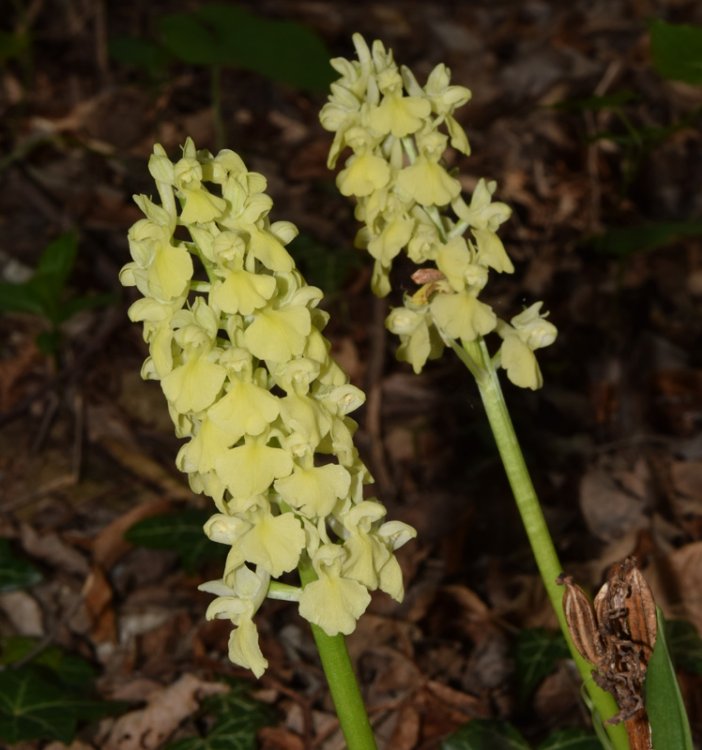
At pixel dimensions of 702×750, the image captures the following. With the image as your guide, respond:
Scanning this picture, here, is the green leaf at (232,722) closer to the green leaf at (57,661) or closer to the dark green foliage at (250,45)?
the green leaf at (57,661)

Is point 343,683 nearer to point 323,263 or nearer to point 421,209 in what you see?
point 421,209

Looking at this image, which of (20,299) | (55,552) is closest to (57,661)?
(55,552)

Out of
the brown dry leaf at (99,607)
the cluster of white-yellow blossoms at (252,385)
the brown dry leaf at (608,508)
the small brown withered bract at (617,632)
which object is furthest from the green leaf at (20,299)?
the small brown withered bract at (617,632)

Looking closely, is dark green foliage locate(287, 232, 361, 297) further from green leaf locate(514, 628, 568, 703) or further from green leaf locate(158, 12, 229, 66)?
green leaf locate(514, 628, 568, 703)

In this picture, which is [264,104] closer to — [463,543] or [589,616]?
[463,543]

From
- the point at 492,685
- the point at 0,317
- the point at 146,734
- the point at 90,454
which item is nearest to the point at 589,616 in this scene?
the point at 492,685

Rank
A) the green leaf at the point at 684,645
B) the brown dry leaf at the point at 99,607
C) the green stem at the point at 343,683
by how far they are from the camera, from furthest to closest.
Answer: the brown dry leaf at the point at 99,607 → the green leaf at the point at 684,645 → the green stem at the point at 343,683

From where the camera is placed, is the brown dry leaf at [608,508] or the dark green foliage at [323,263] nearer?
the brown dry leaf at [608,508]

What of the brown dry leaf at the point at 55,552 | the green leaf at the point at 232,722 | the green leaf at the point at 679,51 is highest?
the green leaf at the point at 679,51
